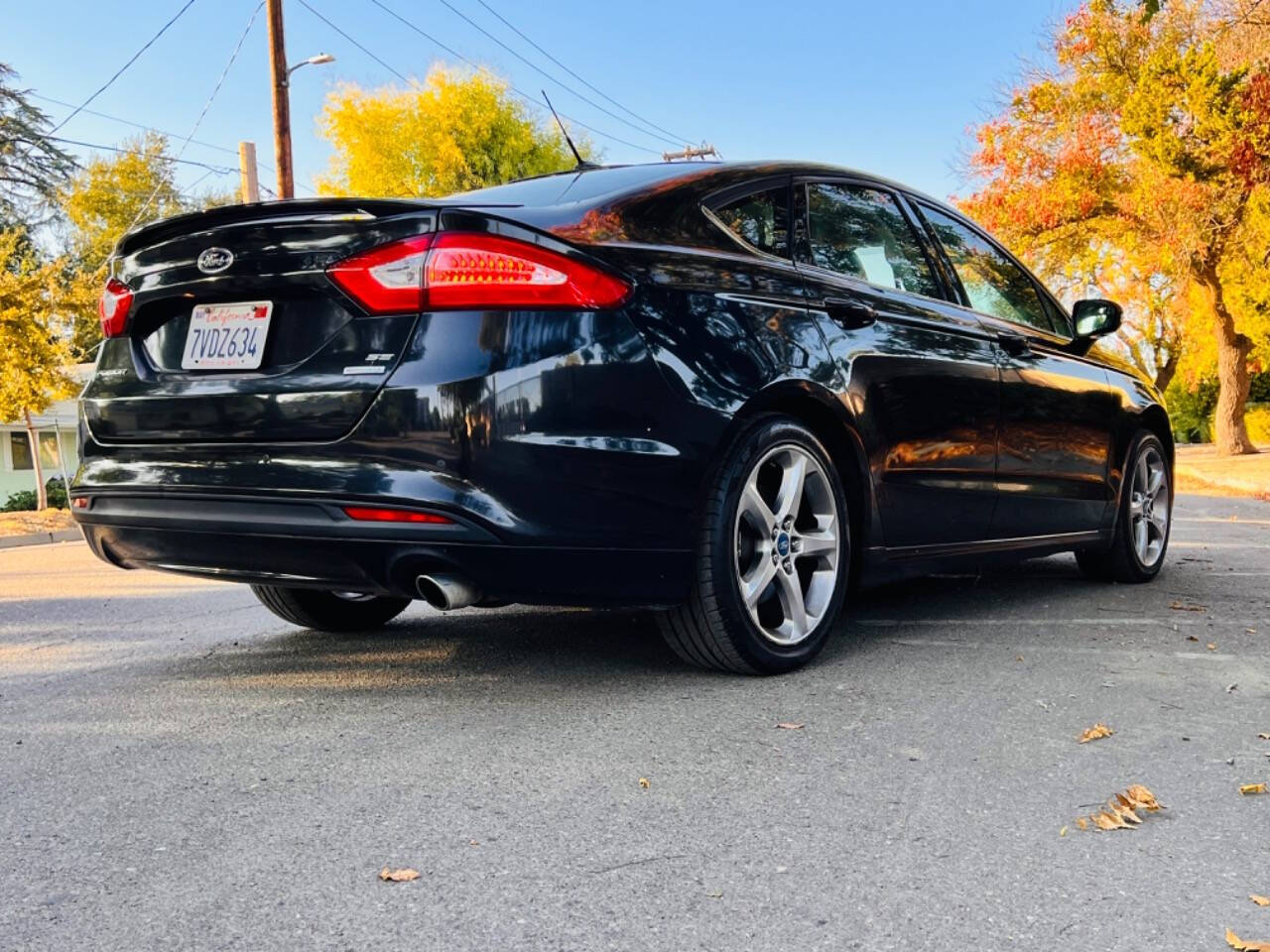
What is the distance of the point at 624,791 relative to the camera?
252 centimetres

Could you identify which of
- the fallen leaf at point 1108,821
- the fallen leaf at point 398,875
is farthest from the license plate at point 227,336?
the fallen leaf at point 1108,821

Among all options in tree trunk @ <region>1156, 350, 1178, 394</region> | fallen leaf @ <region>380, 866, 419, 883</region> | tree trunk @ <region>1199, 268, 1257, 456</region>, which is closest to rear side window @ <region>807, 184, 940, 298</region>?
fallen leaf @ <region>380, 866, 419, 883</region>

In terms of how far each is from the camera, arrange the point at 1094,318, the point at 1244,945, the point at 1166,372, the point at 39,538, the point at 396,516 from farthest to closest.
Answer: the point at 1166,372 → the point at 39,538 → the point at 1094,318 → the point at 396,516 → the point at 1244,945

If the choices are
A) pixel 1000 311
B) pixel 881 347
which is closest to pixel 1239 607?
pixel 1000 311

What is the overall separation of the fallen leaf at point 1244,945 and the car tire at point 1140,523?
3903 mm

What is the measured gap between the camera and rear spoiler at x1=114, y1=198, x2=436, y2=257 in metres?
3.04

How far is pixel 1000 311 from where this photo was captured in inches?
194

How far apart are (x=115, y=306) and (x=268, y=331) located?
0.74 metres

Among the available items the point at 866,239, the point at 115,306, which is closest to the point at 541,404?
the point at 115,306

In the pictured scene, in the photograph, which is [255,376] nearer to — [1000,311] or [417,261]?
[417,261]

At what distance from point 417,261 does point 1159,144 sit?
20624mm

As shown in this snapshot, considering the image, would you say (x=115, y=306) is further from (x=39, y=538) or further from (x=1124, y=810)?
(x=39, y=538)

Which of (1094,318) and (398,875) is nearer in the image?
(398,875)

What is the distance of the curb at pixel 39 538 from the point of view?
13.5 meters
